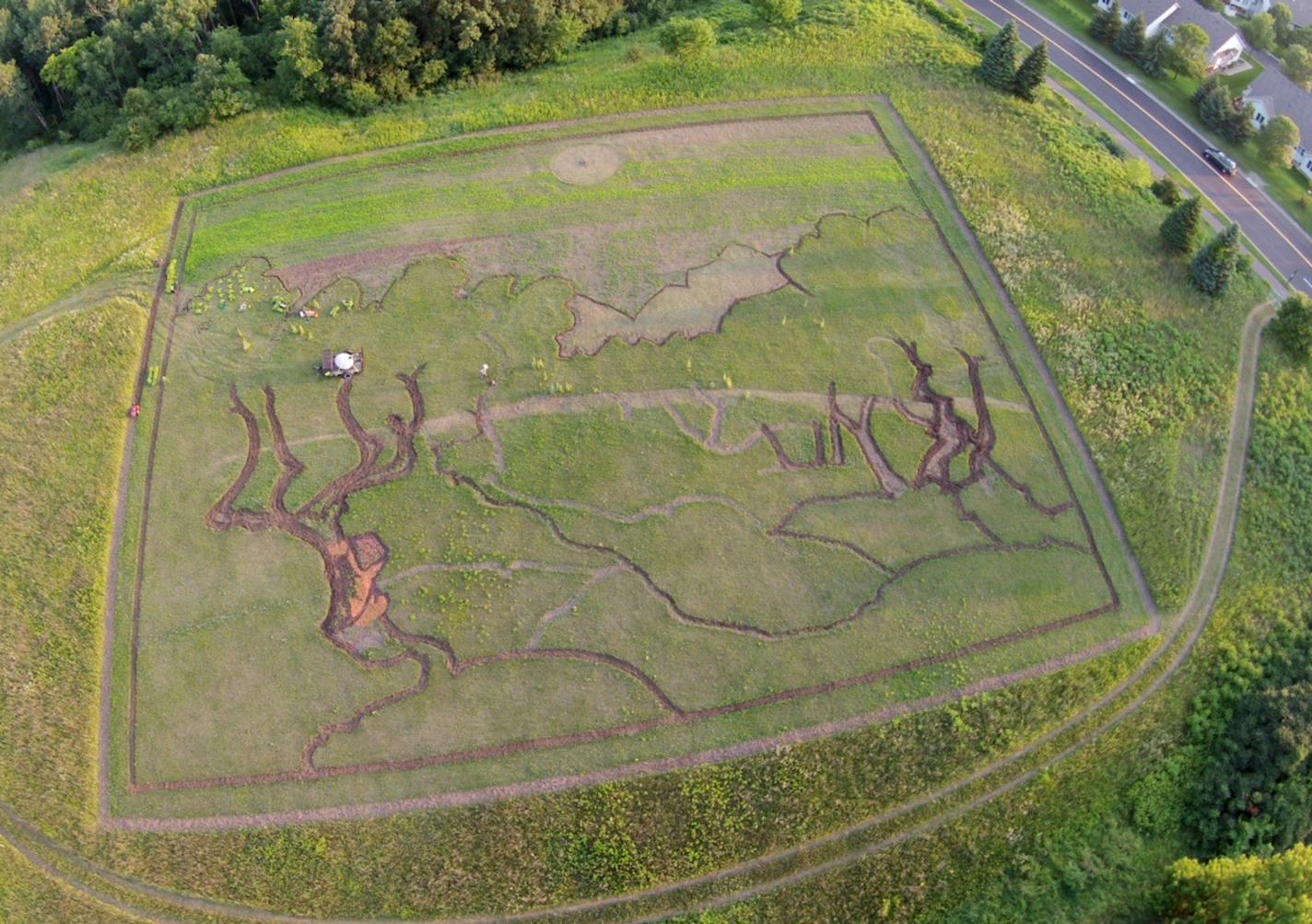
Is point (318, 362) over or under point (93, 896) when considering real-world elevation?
over

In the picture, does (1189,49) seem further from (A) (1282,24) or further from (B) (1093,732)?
(B) (1093,732)

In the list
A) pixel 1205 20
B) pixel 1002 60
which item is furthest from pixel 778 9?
pixel 1205 20

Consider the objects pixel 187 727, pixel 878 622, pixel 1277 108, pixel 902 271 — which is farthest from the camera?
pixel 1277 108

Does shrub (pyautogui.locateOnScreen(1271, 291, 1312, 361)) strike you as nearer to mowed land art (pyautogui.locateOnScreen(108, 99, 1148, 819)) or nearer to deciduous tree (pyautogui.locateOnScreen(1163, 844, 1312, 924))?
mowed land art (pyautogui.locateOnScreen(108, 99, 1148, 819))

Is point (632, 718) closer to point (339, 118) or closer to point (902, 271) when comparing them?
point (902, 271)

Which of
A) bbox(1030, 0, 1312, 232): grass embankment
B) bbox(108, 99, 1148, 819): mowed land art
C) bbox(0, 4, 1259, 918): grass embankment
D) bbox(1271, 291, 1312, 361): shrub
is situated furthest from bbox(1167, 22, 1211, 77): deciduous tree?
bbox(108, 99, 1148, 819): mowed land art

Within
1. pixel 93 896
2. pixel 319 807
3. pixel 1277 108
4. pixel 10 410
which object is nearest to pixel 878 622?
pixel 319 807
